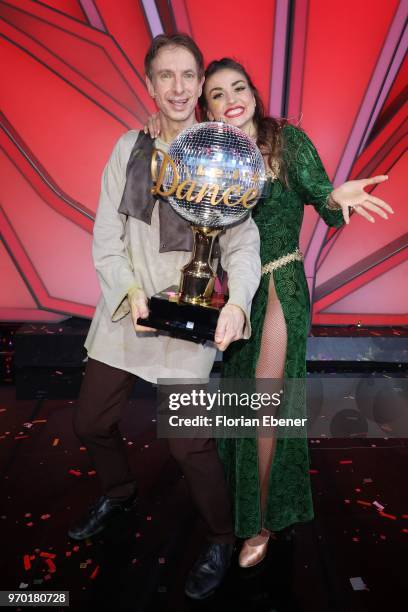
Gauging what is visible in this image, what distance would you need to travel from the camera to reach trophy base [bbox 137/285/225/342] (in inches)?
59.6

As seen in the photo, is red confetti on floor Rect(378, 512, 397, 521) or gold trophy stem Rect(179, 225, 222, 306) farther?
red confetti on floor Rect(378, 512, 397, 521)

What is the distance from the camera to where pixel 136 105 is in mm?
3518

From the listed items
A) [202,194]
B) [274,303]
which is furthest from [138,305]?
[274,303]

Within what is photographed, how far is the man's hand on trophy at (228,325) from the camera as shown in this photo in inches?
58.6

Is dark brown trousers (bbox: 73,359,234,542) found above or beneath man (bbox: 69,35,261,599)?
beneath

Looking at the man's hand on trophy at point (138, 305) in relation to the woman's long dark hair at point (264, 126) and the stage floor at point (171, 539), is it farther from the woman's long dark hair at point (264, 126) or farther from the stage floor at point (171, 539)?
the stage floor at point (171, 539)

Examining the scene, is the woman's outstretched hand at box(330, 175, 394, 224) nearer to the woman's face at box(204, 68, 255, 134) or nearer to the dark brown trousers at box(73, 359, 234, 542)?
the woman's face at box(204, 68, 255, 134)

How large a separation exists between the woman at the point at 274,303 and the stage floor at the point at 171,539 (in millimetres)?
160

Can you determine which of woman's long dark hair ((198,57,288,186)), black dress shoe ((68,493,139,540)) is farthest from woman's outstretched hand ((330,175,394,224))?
black dress shoe ((68,493,139,540))

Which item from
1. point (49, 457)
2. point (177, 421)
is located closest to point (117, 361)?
point (177, 421)

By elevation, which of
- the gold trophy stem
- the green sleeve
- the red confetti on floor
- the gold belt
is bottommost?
the red confetti on floor

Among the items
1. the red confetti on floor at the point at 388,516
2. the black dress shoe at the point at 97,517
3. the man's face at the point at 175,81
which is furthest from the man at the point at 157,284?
the red confetti on floor at the point at 388,516

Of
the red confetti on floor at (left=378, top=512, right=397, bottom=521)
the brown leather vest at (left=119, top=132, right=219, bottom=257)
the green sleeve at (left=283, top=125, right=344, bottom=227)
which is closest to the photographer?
the brown leather vest at (left=119, top=132, right=219, bottom=257)

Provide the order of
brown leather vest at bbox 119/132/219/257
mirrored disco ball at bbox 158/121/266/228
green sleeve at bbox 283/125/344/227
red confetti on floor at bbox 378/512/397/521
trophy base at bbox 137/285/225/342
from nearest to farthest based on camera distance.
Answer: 1. mirrored disco ball at bbox 158/121/266/228
2. trophy base at bbox 137/285/225/342
3. brown leather vest at bbox 119/132/219/257
4. green sleeve at bbox 283/125/344/227
5. red confetti on floor at bbox 378/512/397/521
